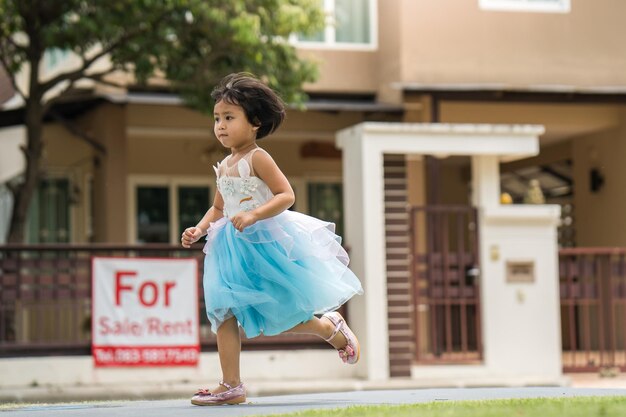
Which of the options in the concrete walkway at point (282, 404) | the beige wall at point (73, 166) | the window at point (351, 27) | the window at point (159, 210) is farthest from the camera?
the window at point (159, 210)

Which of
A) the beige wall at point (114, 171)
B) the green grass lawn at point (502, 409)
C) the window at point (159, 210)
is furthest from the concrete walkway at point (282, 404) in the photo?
the window at point (159, 210)

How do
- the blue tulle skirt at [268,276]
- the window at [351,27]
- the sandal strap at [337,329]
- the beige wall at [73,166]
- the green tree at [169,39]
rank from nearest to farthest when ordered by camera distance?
1. the blue tulle skirt at [268,276]
2. the sandal strap at [337,329]
3. the green tree at [169,39]
4. the window at [351,27]
5. the beige wall at [73,166]

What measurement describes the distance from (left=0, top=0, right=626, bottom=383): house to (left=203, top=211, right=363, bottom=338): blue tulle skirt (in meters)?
9.45

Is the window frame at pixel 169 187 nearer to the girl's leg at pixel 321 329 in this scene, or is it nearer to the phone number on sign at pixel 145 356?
the phone number on sign at pixel 145 356

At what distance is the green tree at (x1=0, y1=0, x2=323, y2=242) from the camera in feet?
50.3

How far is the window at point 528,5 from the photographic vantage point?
64.0 ft

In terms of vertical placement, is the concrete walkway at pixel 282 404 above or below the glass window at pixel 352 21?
below

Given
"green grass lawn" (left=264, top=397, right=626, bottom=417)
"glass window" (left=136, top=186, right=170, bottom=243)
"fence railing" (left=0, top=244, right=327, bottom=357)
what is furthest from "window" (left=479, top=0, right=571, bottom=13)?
"green grass lawn" (left=264, top=397, right=626, bottom=417)

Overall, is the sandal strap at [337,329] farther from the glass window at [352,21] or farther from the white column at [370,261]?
the glass window at [352,21]

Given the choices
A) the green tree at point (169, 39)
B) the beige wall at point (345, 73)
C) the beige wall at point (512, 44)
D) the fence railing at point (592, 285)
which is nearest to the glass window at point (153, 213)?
the beige wall at point (345, 73)

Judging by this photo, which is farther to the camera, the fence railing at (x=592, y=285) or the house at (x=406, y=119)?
the house at (x=406, y=119)

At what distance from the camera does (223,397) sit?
7027 millimetres

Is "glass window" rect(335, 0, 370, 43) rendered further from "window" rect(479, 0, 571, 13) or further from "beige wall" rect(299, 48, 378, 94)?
"window" rect(479, 0, 571, 13)

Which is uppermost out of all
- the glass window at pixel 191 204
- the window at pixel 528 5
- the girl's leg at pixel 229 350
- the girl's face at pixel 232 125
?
the window at pixel 528 5
